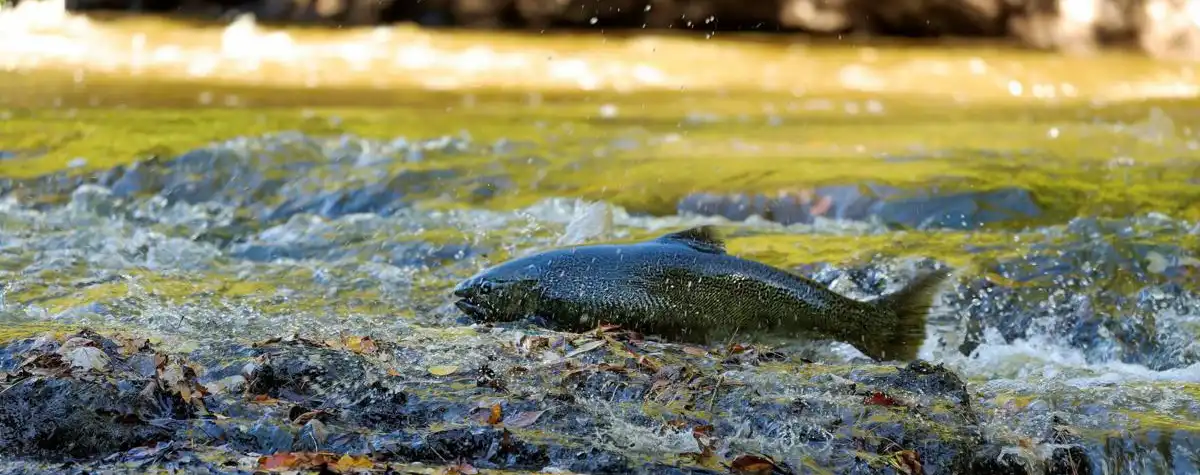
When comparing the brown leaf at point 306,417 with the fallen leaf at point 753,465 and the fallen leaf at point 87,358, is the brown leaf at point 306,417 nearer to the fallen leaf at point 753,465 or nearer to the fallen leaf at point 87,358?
the fallen leaf at point 87,358

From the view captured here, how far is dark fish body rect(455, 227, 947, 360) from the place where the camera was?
558 centimetres

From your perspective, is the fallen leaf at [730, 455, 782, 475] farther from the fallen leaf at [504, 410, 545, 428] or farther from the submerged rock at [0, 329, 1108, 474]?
the fallen leaf at [504, 410, 545, 428]

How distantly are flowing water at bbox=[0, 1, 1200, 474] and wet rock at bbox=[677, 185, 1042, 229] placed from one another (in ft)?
0.08

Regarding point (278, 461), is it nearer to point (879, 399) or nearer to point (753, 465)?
point (753, 465)

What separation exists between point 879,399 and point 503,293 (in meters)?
1.82

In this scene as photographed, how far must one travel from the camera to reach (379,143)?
1011cm

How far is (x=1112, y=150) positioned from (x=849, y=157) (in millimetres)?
2186

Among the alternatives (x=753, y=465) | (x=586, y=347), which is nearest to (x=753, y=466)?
(x=753, y=465)

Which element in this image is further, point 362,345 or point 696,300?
point 696,300

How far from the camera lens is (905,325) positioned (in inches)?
222

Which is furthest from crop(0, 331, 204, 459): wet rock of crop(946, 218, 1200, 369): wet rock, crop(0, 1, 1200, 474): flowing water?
crop(946, 218, 1200, 369): wet rock

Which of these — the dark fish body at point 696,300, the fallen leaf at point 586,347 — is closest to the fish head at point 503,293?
the dark fish body at point 696,300

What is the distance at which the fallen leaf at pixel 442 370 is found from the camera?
469cm

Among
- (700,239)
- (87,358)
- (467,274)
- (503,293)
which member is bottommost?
(467,274)
